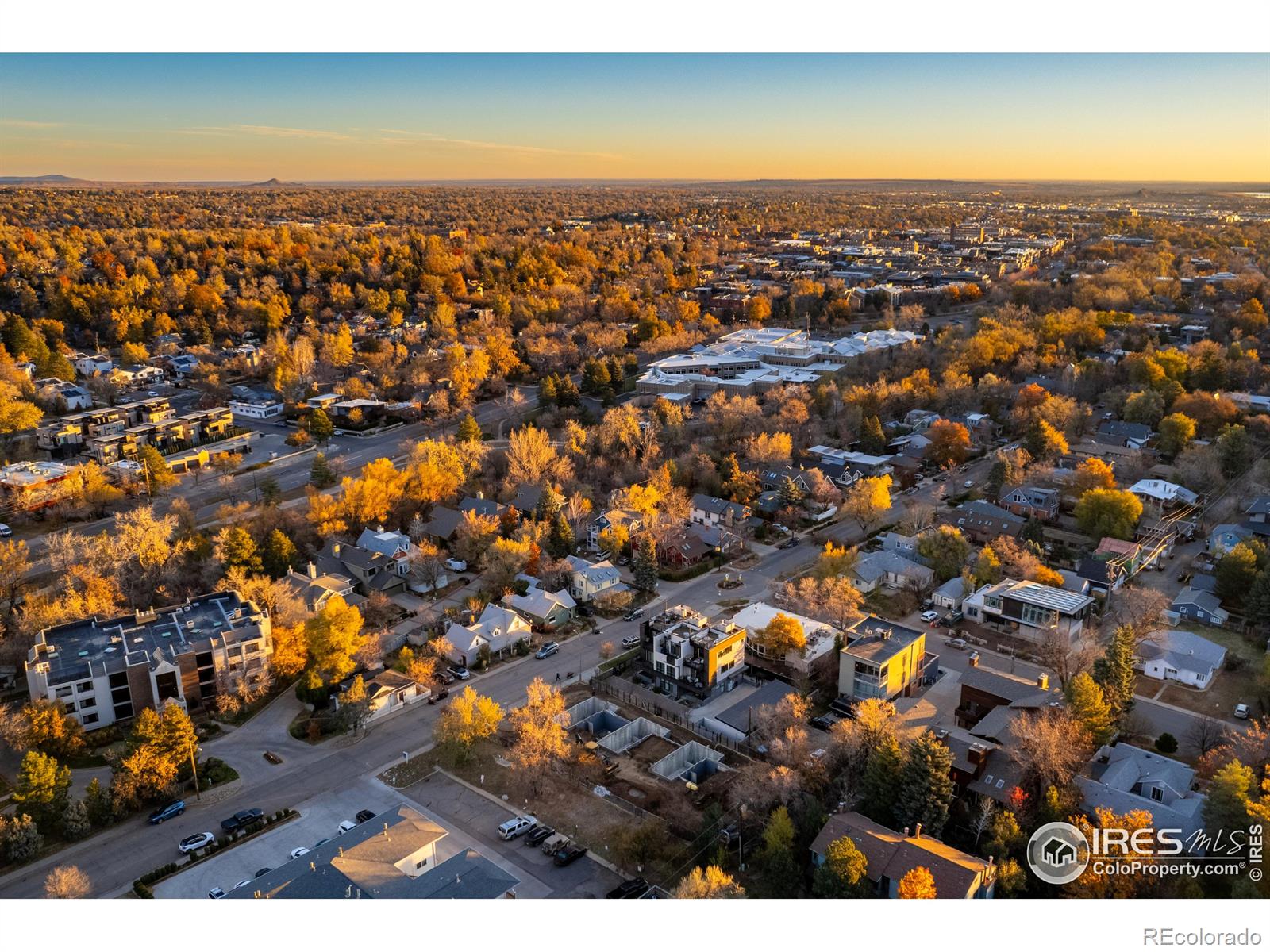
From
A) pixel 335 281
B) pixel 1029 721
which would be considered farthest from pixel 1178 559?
pixel 335 281

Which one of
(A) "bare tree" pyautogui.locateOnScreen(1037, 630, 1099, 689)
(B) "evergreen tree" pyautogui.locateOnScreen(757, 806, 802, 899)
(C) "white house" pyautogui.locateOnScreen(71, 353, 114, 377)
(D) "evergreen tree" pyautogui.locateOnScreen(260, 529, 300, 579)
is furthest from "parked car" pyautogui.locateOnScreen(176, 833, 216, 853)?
(C) "white house" pyautogui.locateOnScreen(71, 353, 114, 377)

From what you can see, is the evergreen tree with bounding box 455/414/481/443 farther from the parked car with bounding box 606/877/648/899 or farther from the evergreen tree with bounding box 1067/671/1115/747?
the evergreen tree with bounding box 1067/671/1115/747

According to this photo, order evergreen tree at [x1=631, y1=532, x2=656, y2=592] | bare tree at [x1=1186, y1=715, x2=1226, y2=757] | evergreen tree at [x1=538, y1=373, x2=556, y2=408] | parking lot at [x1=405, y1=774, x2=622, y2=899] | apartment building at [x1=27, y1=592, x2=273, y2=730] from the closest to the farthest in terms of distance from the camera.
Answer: parking lot at [x1=405, y1=774, x2=622, y2=899] → bare tree at [x1=1186, y1=715, x2=1226, y2=757] → apartment building at [x1=27, y1=592, x2=273, y2=730] → evergreen tree at [x1=631, y1=532, x2=656, y2=592] → evergreen tree at [x1=538, y1=373, x2=556, y2=408]

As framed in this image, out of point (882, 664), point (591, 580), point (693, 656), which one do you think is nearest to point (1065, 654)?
point (882, 664)

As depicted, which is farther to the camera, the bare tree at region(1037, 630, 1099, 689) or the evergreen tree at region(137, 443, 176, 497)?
the evergreen tree at region(137, 443, 176, 497)

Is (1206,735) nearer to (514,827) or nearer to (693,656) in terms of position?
(693,656)
